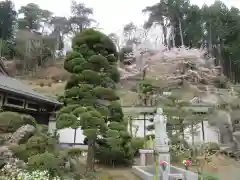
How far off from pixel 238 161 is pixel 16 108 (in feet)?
37.3

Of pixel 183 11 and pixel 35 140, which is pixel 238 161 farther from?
pixel 183 11

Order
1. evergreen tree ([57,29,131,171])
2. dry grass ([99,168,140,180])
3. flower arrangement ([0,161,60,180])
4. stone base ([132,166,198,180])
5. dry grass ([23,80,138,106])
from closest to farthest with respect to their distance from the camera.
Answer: flower arrangement ([0,161,60,180]) → stone base ([132,166,198,180]) → evergreen tree ([57,29,131,171]) → dry grass ([99,168,140,180]) → dry grass ([23,80,138,106])

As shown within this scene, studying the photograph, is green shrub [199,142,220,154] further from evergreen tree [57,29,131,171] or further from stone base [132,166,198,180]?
evergreen tree [57,29,131,171]

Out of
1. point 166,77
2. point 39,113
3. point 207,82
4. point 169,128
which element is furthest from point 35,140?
point 207,82

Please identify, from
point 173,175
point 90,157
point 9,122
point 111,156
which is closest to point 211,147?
point 111,156

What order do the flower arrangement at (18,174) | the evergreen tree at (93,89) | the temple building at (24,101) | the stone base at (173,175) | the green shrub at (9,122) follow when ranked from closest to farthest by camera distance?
the flower arrangement at (18,174) < the stone base at (173,175) < the evergreen tree at (93,89) < the green shrub at (9,122) < the temple building at (24,101)

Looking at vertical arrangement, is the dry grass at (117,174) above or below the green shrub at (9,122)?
below

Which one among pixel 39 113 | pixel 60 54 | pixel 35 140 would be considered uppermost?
pixel 60 54

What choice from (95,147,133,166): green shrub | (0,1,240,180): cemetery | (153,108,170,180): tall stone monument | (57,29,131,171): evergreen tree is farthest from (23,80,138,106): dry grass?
(153,108,170,180): tall stone monument

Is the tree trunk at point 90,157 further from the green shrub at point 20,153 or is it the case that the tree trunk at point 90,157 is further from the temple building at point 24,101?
the temple building at point 24,101

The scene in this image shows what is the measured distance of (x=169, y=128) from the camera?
11.8 m

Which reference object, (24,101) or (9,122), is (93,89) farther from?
(24,101)

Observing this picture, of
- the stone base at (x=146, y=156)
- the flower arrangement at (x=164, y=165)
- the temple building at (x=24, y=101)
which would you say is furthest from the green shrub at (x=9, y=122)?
the flower arrangement at (x=164, y=165)

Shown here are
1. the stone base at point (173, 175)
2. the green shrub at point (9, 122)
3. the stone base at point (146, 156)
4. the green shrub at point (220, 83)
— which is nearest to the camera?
the stone base at point (173, 175)
